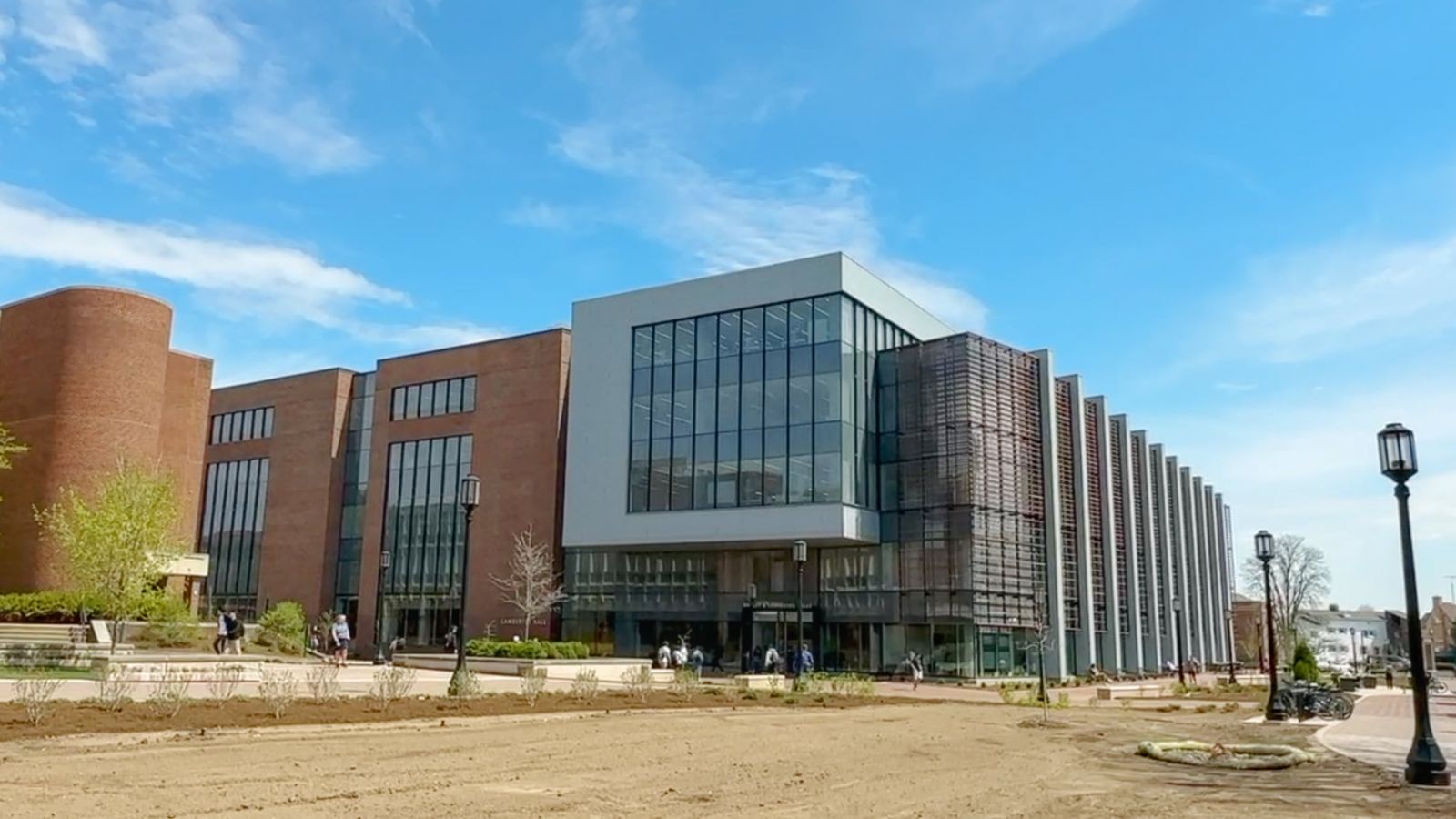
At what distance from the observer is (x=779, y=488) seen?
48438 mm

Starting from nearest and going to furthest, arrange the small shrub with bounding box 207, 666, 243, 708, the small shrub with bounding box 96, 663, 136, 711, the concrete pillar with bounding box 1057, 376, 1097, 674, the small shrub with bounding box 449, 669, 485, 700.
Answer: the small shrub with bounding box 96, 663, 136, 711 → the small shrub with bounding box 207, 666, 243, 708 → the small shrub with bounding box 449, 669, 485, 700 → the concrete pillar with bounding box 1057, 376, 1097, 674

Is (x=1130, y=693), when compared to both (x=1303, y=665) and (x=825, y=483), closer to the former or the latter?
(x=1303, y=665)

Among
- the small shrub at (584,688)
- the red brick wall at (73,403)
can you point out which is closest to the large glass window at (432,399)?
the red brick wall at (73,403)

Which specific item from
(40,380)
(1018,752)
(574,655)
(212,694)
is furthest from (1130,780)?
(40,380)

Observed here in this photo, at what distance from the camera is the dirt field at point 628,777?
1029cm

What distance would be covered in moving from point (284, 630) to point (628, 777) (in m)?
39.3

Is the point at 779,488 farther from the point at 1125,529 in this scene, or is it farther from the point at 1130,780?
the point at 1130,780

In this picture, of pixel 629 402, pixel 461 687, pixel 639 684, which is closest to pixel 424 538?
pixel 629 402

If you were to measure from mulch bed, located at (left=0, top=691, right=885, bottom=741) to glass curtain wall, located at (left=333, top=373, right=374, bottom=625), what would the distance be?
42.4 metres

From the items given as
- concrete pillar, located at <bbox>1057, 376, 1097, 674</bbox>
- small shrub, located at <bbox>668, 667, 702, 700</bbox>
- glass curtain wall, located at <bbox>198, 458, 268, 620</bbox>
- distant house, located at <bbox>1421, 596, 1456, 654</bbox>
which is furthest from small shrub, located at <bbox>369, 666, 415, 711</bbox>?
distant house, located at <bbox>1421, 596, 1456, 654</bbox>

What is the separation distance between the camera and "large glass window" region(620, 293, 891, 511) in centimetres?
4797

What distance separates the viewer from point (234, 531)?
227ft

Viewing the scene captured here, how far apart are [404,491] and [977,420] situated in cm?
3176

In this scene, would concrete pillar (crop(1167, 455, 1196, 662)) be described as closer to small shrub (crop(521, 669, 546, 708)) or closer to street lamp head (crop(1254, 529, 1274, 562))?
street lamp head (crop(1254, 529, 1274, 562))
